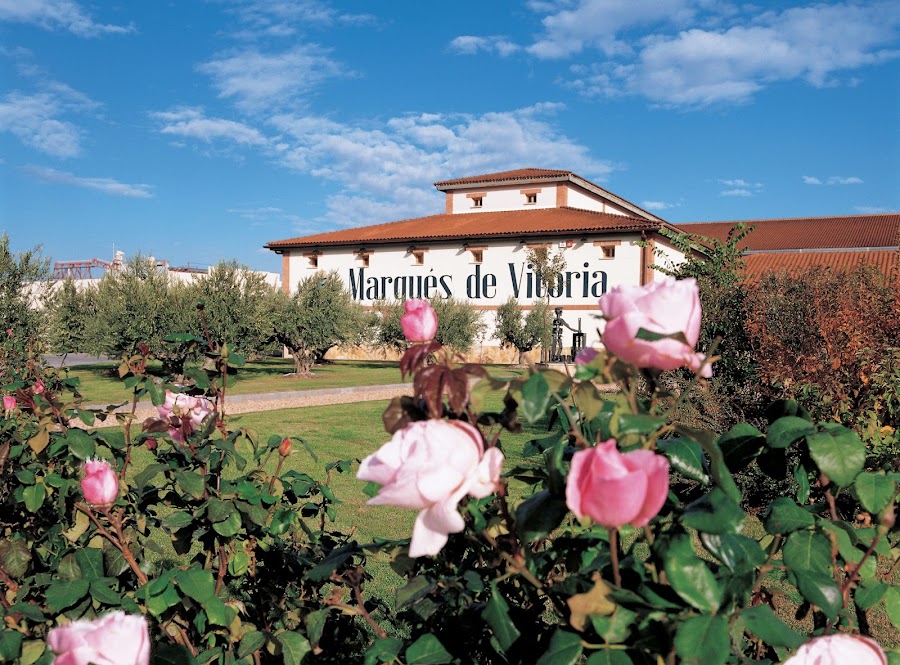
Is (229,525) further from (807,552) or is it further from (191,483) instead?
(807,552)

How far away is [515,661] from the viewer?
110cm

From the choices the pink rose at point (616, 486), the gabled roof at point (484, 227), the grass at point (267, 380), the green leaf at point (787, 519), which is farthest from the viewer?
the gabled roof at point (484, 227)

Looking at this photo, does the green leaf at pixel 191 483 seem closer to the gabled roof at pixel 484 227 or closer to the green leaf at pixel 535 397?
the green leaf at pixel 535 397

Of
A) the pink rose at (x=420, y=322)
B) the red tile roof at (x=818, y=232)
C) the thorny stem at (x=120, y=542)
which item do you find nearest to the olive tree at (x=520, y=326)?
the red tile roof at (x=818, y=232)

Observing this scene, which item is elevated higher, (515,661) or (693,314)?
(693,314)

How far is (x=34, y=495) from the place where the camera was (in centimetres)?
192

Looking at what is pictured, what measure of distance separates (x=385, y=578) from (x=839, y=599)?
3877 millimetres

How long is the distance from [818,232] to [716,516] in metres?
47.8

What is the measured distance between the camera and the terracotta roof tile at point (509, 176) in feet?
115

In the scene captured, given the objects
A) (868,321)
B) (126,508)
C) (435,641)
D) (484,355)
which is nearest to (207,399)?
(126,508)

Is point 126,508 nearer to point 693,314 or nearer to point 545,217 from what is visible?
point 693,314

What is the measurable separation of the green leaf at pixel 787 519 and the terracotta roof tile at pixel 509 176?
34.8 meters

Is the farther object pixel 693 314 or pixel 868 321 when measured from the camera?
pixel 868 321

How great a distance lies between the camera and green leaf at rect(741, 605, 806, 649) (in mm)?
824
